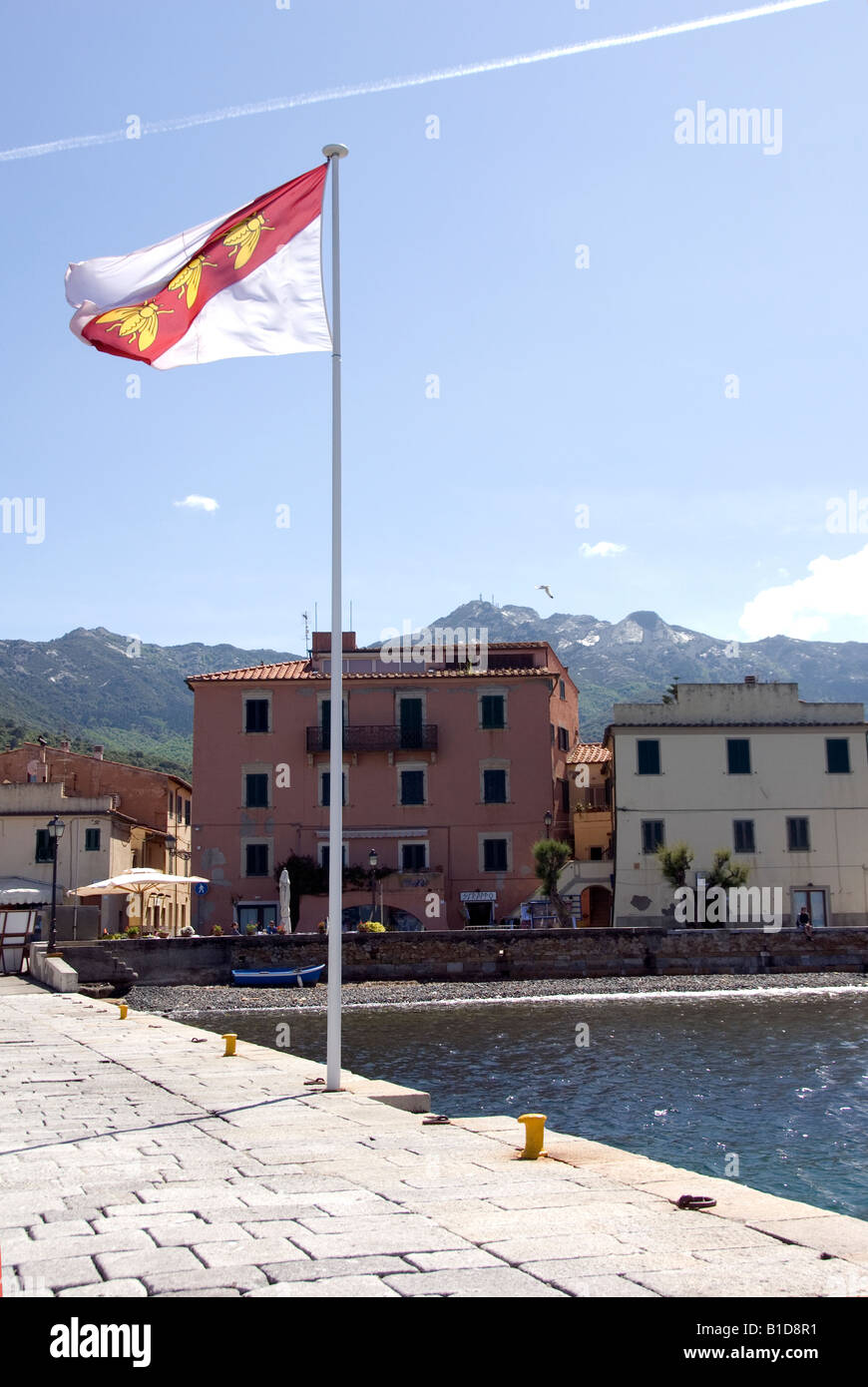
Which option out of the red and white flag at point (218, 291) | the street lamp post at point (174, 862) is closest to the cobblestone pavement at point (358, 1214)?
the red and white flag at point (218, 291)

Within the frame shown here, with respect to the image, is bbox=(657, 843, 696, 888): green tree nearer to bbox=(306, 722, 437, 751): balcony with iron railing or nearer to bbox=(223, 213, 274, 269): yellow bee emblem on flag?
bbox=(306, 722, 437, 751): balcony with iron railing

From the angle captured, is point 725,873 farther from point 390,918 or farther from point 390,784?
point 390,784

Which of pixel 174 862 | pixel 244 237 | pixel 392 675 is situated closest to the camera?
pixel 244 237

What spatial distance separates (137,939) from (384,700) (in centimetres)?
1265

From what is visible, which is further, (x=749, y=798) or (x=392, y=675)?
(x=392, y=675)

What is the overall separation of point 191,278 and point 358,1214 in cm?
850

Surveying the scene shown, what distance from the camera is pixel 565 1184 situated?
6910mm

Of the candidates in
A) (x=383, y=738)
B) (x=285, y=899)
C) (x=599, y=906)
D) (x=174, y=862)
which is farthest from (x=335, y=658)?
(x=174, y=862)

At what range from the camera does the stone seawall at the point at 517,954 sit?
37188 mm

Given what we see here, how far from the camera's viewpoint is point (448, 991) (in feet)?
116

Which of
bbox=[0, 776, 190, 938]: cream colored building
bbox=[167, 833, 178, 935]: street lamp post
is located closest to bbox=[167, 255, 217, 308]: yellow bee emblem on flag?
bbox=[0, 776, 190, 938]: cream colored building

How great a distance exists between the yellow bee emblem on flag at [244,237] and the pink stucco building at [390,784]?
31.3 m
